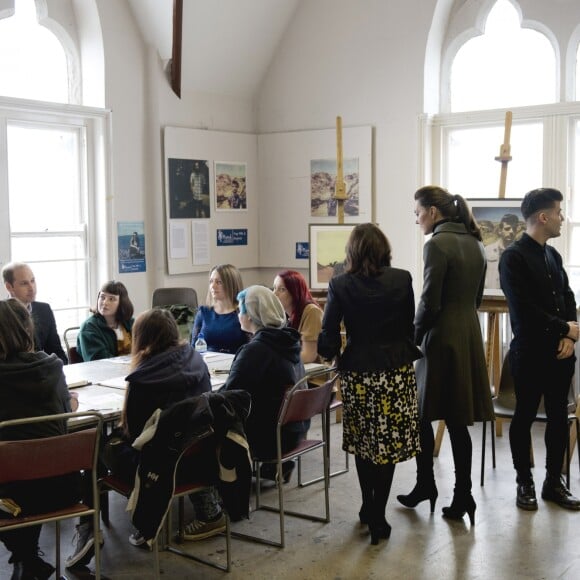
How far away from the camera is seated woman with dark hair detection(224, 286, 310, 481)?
3736 mm

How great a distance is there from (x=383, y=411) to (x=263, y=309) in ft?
2.41

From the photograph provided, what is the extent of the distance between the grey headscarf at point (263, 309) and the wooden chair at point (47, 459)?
103 centimetres

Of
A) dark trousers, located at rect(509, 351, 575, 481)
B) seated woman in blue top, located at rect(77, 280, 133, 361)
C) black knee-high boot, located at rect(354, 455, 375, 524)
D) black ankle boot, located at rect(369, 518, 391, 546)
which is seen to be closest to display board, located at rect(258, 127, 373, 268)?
seated woman in blue top, located at rect(77, 280, 133, 361)

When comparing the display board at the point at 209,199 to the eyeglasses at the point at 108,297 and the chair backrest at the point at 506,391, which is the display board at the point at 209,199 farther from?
the chair backrest at the point at 506,391

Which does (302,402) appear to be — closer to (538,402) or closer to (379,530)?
(379,530)

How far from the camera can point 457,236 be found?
151 inches

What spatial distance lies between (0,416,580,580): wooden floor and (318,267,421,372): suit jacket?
33.9 inches

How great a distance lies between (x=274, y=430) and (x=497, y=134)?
145 inches

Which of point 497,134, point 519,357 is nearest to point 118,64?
point 497,134

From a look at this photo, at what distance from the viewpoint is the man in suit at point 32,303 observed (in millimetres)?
4879

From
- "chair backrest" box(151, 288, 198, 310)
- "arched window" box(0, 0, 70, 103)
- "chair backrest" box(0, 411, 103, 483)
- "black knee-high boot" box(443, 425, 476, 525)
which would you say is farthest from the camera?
"chair backrest" box(151, 288, 198, 310)

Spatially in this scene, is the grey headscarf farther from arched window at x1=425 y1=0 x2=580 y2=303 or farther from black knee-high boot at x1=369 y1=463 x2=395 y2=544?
arched window at x1=425 y1=0 x2=580 y2=303

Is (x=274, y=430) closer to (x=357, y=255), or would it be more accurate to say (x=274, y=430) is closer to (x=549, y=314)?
(x=357, y=255)

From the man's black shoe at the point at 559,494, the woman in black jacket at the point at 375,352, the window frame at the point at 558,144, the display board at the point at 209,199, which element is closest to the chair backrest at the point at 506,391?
the man's black shoe at the point at 559,494
